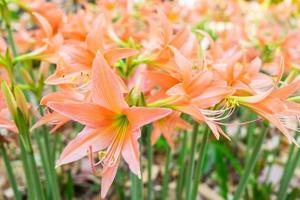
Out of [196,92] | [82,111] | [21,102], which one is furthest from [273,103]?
[21,102]

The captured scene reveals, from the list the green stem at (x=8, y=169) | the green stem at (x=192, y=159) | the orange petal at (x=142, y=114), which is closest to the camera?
the orange petal at (x=142, y=114)

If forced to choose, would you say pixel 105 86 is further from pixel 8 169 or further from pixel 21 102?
pixel 8 169

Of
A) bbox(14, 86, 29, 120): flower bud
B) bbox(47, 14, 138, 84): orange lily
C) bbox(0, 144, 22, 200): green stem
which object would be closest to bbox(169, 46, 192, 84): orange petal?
bbox(47, 14, 138, 84): orange lily

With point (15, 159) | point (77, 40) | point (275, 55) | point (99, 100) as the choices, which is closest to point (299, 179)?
point (275, 55)

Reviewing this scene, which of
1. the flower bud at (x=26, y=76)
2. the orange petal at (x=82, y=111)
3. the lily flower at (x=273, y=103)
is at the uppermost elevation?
the flower bud at (x=26, y=76)

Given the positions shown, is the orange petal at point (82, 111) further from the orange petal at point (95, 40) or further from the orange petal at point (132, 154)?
the orange petal at point (95, 40)

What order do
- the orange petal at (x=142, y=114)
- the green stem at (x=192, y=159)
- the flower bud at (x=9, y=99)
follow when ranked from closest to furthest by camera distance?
the orange petal at (x=142, y=114)
the flower bud at (x=9, y=99)
the green stem at (x=192, y=159)

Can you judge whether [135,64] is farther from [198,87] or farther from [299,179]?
[299,179]

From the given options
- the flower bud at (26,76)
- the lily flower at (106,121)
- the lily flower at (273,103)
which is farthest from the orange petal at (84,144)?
the flower bud at (26,76)
